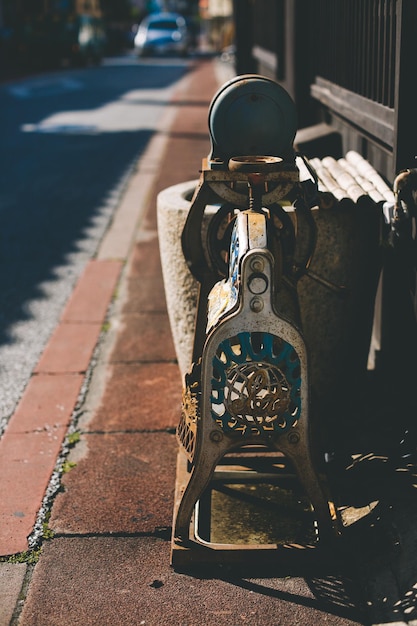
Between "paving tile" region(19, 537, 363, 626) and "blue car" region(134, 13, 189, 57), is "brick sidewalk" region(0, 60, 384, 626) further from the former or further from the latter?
"blue car" region(134, 13, 189, 57)

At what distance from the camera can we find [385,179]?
3803mm

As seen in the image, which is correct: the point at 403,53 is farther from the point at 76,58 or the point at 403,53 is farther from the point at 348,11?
the point at 76,58

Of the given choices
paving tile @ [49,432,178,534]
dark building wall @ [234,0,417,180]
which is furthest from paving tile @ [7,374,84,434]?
dark building wall @ [234,0,417,180]

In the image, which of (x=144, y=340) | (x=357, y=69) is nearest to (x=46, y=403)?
(x=144, y=340)

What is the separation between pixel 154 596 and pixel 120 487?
70cm

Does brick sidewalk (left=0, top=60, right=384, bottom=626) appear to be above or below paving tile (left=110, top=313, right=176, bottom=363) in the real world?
above

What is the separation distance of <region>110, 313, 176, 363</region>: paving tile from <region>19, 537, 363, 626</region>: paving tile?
178 centimetres

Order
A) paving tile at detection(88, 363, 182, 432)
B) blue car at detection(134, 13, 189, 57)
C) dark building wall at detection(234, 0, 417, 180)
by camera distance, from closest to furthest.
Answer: dark building wall at detection(234, 0, 417, 180) → paving tile at detection(88, 363, 182, 432) → blue car at detection(134, 13, 189, 57)

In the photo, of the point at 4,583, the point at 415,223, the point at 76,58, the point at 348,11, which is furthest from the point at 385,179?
the point at 76,58

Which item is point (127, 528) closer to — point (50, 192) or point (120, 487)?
point (120, 487)

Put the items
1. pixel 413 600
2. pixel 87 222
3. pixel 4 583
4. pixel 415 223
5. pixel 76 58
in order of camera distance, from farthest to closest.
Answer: pixel 76 58 → pixel 87 222 → pixel 415 223 → pixel 4 583 → pixel 413 600

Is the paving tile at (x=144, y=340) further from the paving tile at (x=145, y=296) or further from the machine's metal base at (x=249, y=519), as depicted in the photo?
the machine's metal base at (x=249, y=519)

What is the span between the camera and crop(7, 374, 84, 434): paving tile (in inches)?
151

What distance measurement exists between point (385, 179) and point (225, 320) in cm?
155
